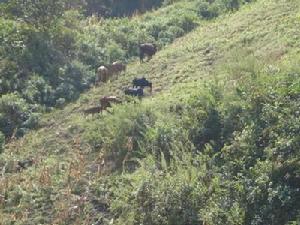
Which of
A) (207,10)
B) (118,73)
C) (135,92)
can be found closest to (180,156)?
(135,92)

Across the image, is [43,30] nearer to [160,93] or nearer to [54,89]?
[54,89]

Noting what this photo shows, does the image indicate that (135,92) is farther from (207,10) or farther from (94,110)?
(207,10)

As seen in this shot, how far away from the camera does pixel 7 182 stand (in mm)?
9523

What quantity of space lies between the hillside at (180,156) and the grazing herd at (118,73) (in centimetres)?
30

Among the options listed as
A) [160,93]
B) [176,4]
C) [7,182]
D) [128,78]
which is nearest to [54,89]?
[128,78]

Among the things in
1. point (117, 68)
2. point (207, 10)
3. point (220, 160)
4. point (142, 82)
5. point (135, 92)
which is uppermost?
point (207, 10)

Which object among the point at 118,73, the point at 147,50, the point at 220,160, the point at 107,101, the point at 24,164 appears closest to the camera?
the point at 220,160

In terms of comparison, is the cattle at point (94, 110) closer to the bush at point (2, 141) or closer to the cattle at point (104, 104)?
the cattle at point (104, 104)

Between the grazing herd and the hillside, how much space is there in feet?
0.99

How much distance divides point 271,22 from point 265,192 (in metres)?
7.83

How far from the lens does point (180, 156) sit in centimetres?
886

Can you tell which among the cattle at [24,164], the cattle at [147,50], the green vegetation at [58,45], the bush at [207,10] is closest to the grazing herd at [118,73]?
the cattle at [147,50]

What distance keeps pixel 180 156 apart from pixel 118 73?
5.76m

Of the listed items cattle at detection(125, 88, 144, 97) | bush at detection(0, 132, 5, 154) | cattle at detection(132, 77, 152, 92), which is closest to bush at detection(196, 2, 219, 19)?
cattle at detection(132, 77, 152, 92)
